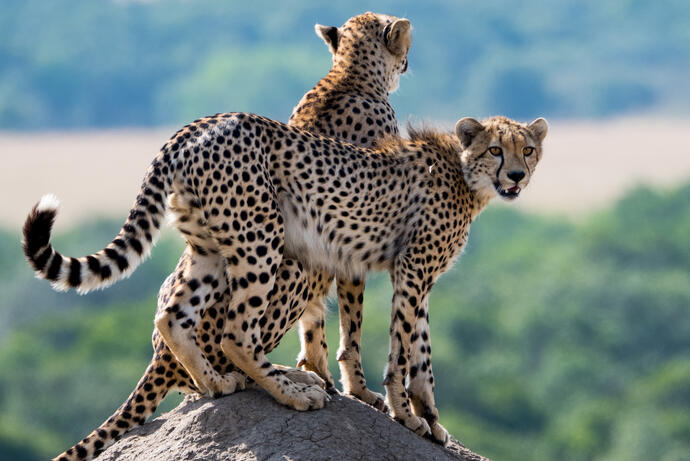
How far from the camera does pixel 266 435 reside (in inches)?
Result: 179

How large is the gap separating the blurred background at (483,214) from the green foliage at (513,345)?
121 millimetres

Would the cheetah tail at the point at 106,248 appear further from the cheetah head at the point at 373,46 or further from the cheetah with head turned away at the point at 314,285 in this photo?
the cheetah head at the point at 373,46

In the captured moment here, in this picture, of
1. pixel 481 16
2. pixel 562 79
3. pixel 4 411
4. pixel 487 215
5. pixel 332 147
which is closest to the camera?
pixel 332 147

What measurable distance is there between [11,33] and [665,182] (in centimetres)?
4958

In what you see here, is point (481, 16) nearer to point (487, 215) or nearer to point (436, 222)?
point (487, 215)

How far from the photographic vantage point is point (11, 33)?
96125 mm

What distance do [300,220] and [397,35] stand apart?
1508 mm

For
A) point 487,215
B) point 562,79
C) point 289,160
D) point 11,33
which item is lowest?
point 289,160

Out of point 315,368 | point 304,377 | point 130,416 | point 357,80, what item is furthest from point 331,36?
point 130,416

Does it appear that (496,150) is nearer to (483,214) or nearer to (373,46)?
(373,46)

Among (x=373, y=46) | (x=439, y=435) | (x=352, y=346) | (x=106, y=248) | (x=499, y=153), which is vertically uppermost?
(x=373, y=46)

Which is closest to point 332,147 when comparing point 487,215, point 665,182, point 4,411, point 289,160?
point 289,160

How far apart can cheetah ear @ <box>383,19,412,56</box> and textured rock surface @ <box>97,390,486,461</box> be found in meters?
1.85

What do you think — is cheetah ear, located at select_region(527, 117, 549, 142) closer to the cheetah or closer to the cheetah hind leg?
the cheetah
